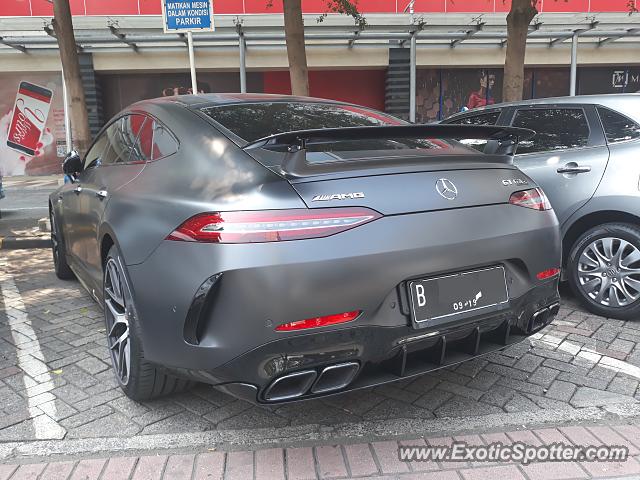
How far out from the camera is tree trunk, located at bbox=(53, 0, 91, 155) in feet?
24.1

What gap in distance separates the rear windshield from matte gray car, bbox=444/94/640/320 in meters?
1.68

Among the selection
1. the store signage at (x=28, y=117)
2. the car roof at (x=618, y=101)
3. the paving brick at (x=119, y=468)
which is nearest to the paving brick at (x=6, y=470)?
the paving brick at (x=119, y=468)

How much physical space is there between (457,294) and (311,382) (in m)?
0.72

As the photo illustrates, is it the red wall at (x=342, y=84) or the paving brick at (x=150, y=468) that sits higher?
the red wall at (x=342, y=84)

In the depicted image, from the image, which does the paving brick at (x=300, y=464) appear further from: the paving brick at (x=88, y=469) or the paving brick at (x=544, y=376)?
the paving brick at (x=544, y=376)

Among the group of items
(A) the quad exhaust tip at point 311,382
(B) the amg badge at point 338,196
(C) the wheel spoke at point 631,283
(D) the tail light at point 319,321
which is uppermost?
(B) the amg badge at point 338,196

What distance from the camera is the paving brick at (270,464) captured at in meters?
2.27

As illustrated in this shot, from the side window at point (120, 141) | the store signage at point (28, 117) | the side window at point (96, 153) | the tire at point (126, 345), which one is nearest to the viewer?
the tire at point (126, 345)

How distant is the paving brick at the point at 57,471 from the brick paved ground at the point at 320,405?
94 millimetres

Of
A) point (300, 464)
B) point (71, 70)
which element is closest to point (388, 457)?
point (300, 464)

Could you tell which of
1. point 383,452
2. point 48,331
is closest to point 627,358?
point 383,452

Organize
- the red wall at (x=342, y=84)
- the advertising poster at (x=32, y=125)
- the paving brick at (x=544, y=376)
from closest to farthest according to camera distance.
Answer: the paving brick at (x=544, y=376) → the advertising poster at (x=32, y=125) → the red wall at (x=342, y=84)

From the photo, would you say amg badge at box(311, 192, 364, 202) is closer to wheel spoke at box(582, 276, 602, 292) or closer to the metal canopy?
wheel spoke at box(582, 276, 602, 292)

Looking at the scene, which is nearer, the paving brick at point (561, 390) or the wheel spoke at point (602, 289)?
the paving brick at point (561, 390)
